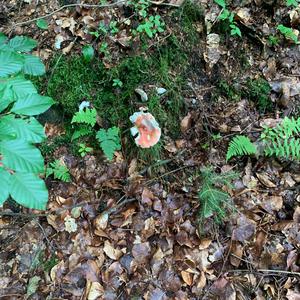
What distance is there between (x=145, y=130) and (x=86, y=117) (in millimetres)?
603

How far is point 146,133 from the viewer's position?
3.26 meters

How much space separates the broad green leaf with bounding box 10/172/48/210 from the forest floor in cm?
175

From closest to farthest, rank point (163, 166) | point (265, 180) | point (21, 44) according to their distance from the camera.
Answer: point (21, 44) → point (265, 180) → point (163, 166)

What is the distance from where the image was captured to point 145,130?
128 inches

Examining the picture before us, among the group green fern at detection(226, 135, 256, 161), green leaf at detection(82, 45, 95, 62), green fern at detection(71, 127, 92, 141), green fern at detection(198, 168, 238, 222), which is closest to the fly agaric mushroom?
green fern at detection(71, 127, 92, 141)

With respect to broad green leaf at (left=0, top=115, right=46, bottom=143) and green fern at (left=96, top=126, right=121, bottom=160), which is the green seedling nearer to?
green fern at (left=96, top=126, right=121, bottom=160)

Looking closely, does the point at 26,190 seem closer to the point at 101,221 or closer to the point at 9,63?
the point at 9,63

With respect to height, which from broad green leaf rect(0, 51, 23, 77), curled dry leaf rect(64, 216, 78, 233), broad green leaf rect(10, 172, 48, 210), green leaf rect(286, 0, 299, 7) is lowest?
curled dry leaf rect(64, 216, 78, 233)

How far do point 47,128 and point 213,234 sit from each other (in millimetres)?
2012

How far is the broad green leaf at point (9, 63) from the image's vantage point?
Result: 5.81 feet


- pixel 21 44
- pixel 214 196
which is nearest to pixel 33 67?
pixel 21 44

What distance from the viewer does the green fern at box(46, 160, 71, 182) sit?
338 centimetres

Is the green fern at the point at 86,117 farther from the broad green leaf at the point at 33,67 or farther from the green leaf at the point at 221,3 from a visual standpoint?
the green leaf at the point at 221,3

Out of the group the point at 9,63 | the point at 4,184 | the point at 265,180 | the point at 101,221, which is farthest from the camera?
the point at 265,180
